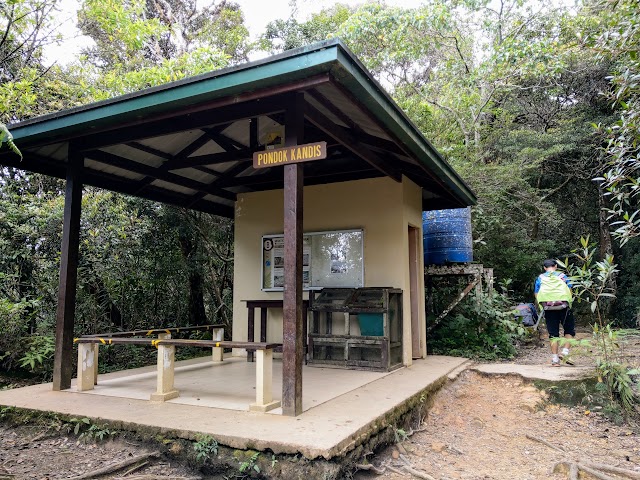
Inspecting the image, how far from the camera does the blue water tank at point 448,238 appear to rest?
24.9ft

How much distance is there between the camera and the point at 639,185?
3559mm

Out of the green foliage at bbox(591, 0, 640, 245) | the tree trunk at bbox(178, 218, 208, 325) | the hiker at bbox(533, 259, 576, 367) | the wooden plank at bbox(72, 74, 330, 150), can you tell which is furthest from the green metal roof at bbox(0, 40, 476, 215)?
the tree trunk at bbox(178, 218, 208, 325)

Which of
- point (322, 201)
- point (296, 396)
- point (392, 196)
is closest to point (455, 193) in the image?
point (392, 196)

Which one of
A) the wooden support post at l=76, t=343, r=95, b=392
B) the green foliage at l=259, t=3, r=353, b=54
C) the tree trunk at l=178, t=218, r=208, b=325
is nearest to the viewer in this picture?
the wooden support post at l=76, t=343, r=95, b=392

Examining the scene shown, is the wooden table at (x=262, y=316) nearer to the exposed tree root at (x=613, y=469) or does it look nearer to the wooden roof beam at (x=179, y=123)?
the wooden roof beam at (x=179, y=123)

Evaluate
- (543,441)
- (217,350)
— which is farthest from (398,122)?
(217,350)

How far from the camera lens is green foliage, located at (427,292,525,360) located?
284 inches

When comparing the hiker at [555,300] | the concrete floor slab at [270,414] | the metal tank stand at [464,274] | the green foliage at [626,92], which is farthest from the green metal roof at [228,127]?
the concrete floor slab at [270,414]

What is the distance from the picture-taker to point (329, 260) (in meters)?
6.41

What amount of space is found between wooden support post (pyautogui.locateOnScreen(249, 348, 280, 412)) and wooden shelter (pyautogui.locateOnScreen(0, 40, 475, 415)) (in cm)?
21

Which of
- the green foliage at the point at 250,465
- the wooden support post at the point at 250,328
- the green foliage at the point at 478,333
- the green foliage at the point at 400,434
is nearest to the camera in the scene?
the green foliage at the point at 250,465

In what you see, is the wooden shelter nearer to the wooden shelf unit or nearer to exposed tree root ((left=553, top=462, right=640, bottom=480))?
the wooden shelf unit

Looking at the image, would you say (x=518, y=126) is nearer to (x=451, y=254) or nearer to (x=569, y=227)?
(x=569, y=227)

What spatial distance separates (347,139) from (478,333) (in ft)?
15.5
